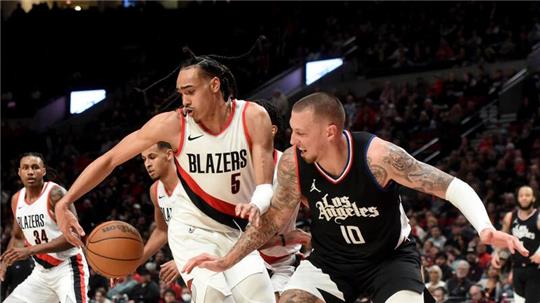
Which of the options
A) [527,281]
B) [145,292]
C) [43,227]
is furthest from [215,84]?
[145,292]

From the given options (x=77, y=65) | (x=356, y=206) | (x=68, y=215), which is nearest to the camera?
(x=356, y=206)

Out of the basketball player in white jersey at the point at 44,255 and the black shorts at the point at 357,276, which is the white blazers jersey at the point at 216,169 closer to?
the black shorts at the point at 357,276

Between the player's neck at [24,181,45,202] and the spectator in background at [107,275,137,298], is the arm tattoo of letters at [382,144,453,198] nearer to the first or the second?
the player's neck at [24,181,45,202]

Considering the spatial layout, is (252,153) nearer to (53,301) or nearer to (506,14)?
(53,301)

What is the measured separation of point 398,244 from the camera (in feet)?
15.8

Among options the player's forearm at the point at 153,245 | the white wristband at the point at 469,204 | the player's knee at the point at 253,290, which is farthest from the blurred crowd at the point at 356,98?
the white wristband at the point at 469,204

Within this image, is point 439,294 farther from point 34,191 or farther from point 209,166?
point 209,166

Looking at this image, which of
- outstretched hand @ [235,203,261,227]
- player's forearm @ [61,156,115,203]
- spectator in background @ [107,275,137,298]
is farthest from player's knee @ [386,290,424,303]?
spectator in background @ [107,275,137,298]

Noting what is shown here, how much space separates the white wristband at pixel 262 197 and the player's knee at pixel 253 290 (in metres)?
0.53

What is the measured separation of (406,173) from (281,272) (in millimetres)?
1951

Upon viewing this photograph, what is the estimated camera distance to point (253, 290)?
205 inches

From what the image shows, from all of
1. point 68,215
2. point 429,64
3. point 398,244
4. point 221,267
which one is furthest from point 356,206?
point 429,64

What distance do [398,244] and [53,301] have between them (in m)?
3.86

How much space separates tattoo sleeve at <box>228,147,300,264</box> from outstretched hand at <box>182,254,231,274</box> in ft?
0.21
